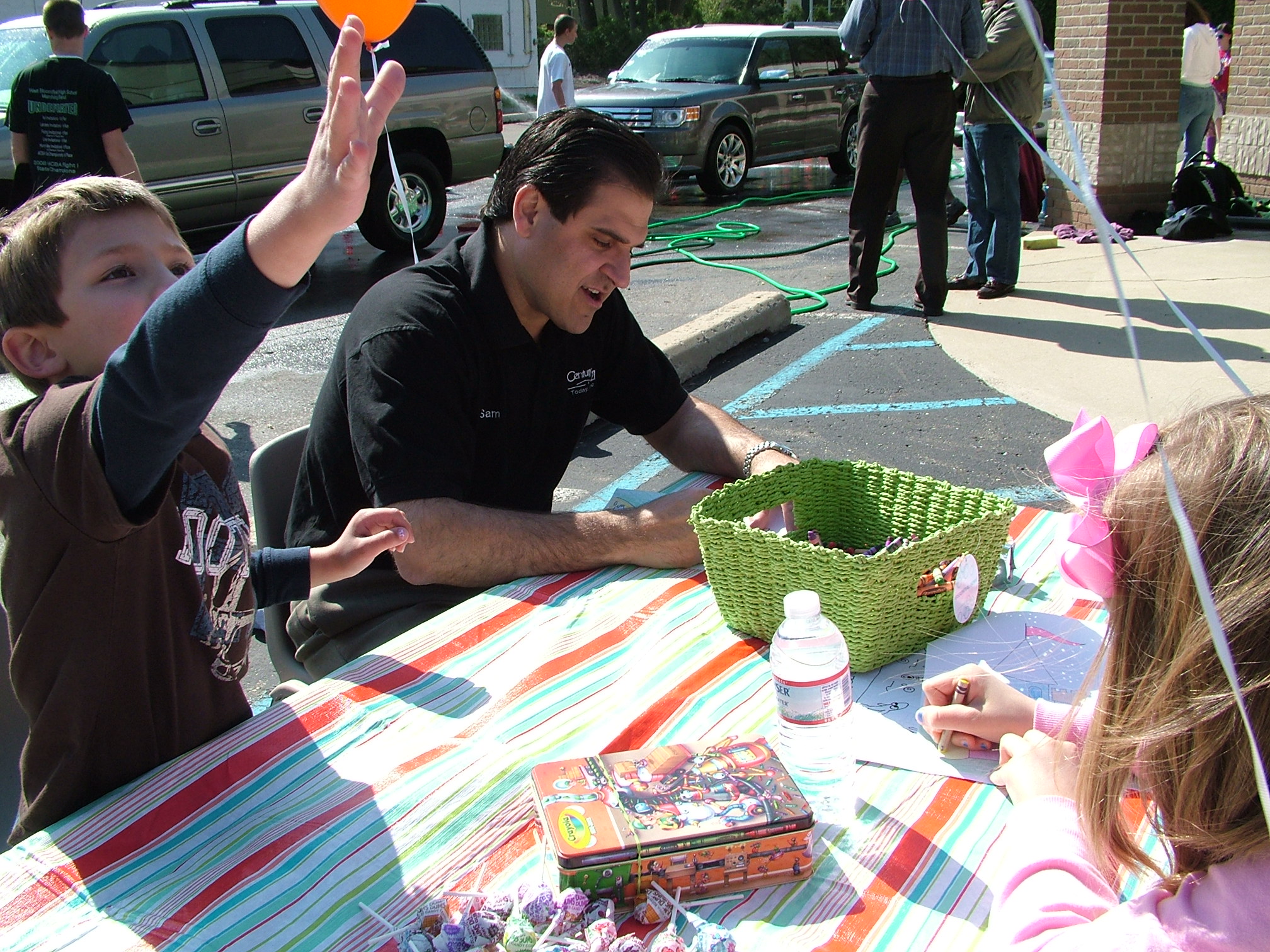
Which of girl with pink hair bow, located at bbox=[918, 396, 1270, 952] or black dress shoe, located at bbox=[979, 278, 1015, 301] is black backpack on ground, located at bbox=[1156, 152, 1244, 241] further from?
girl with pink hair bow, located at bbox=[918, 396, 1270, 952]

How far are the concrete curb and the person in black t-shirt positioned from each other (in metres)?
3.25

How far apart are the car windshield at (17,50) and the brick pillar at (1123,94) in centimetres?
833

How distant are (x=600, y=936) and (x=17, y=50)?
355 inches

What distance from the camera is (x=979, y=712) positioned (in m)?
1.61

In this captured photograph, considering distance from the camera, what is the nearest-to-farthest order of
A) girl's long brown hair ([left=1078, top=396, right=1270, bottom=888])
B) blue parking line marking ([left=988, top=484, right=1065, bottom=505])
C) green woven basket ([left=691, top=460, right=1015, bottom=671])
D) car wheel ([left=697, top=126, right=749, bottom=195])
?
girl's long brown hair ([left=1078, top=396, right=1270, bottom=888]) < green woven basket ([left=691, top=460, right=1015, bottom=671]) < blue parking line marking ([left=988, top=484, right=1065, bottom=505]) < car wheel ([left=697, top=126, right=749, bottom=195])

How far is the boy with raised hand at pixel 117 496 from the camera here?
1.24 m

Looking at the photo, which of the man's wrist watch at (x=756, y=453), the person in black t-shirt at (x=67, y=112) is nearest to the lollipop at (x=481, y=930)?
the man's wrist watch at (x=756, y=453)

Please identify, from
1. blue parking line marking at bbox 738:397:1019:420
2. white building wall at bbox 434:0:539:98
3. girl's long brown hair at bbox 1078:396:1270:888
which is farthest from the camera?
white building wall at bbox 434:0:539:98

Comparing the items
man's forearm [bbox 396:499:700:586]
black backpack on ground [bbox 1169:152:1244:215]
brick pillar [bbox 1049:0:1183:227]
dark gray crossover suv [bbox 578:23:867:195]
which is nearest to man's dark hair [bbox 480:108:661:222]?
man's forearm [bbox 396:499:700:586]

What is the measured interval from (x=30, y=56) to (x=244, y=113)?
1.51 m

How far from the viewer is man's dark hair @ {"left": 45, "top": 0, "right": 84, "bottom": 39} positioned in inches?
237

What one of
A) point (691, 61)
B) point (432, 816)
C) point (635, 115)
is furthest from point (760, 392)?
point (691, 61)

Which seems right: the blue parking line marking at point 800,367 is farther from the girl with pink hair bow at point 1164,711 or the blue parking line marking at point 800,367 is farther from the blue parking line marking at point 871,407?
the girl with pink hair bow at point 1164,711

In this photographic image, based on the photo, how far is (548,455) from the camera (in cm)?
273
